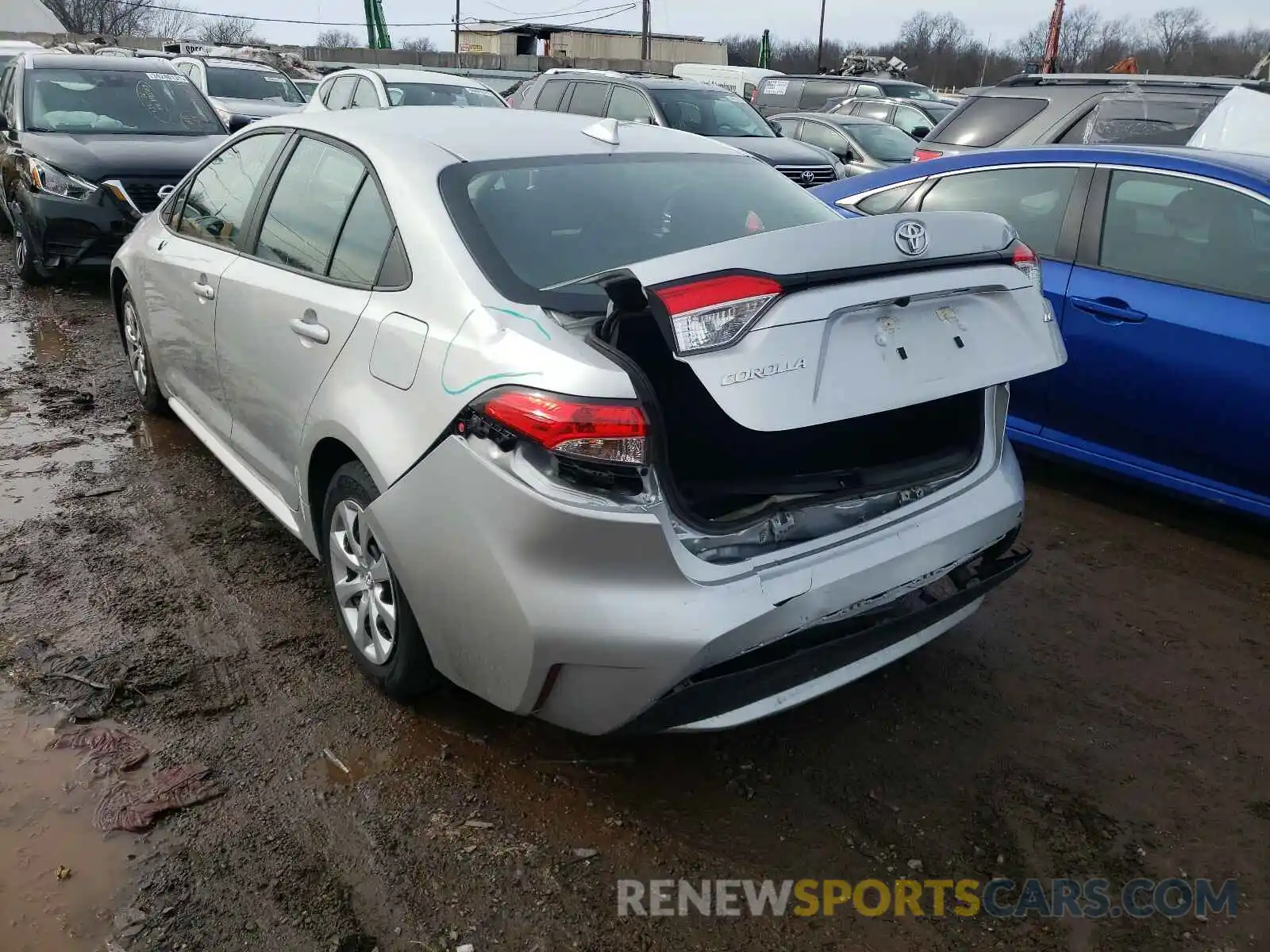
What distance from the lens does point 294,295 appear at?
3.24 meters

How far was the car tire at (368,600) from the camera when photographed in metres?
2.84

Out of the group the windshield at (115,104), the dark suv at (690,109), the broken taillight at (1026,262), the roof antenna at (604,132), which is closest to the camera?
the broken taillight at (1026,262)

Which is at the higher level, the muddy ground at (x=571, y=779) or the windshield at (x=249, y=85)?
the windshield at (x=249, y=85)

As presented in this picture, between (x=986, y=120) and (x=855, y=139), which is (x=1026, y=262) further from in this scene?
(x=855, y=139)

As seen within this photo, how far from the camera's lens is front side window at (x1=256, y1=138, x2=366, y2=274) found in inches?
127

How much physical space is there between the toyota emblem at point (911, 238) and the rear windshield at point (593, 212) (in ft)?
2.42

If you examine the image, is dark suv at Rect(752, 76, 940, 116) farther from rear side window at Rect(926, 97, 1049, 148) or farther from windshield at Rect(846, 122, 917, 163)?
rear side window at Rect(926, 97, 1049, 148)

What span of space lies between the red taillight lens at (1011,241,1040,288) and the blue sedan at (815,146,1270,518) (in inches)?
55.2

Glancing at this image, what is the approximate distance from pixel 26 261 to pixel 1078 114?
8529 mm

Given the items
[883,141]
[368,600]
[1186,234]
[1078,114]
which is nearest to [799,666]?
[368,600]

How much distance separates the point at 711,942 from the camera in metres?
2.28

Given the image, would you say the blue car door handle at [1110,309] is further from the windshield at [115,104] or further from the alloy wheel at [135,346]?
the windshield at [115,104]

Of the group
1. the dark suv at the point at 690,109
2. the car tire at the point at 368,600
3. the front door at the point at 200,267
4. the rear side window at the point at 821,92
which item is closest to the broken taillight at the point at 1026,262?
the car tire at the point at 368,600

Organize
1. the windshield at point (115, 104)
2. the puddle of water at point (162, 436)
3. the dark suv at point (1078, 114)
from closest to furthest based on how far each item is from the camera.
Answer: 1. the puddle of water at point (162, 436)
2. the dark suv at point (1078, 114)
3. the windshield at point (115, 104)
